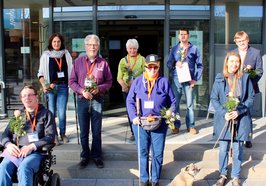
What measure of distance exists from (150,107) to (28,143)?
1.38 m

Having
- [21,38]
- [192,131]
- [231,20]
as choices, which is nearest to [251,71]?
[192,131]

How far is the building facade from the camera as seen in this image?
7566 mm

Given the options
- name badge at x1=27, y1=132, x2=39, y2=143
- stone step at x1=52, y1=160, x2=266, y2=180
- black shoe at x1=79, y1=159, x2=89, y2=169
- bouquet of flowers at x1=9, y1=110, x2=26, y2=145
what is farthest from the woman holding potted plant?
bouquet of flowers at x1=9, y1=110, x2=26, y2=145

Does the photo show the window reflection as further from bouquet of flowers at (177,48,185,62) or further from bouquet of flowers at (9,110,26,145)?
bouquet of flowers at (9,110,26,145)

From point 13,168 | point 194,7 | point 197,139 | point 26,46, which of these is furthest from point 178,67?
point 26,46

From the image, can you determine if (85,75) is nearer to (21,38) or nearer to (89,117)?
(89,117)

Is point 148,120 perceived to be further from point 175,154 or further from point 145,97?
point 175,154

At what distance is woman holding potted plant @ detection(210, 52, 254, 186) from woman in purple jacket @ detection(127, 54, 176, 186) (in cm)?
61

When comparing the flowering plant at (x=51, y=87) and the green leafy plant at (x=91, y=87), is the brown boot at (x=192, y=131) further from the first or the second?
the flowering plant at (x=51, y=87)

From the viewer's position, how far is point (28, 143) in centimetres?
385

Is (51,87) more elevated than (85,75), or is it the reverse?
(85,75)

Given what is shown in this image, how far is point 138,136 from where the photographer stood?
4.17m

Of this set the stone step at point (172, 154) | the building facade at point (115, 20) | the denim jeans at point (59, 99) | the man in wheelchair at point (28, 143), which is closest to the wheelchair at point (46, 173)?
the man in wheelchair at point (28, 143)

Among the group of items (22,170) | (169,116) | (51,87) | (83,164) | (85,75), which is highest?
(85,75)
